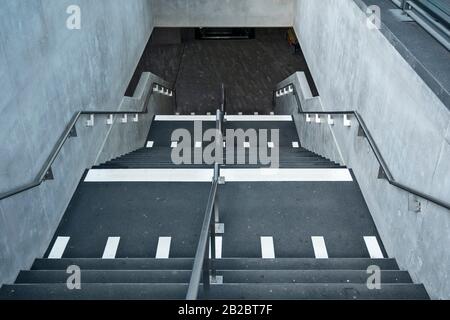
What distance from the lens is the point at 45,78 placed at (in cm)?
375

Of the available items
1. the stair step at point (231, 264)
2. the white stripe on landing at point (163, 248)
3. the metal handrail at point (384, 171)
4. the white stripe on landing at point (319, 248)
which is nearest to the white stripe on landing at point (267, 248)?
the stair step at point (231, 264)

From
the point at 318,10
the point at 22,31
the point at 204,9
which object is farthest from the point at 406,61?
the point at 204,9

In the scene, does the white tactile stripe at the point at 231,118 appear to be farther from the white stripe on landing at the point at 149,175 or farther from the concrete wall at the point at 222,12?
the white stripe on landing at the point at 149,175

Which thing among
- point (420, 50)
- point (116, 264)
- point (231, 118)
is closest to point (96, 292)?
point (116, 264)

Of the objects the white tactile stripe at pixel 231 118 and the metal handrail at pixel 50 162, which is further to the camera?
the white tactile stripe at pixel 231 118

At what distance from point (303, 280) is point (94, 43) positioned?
12.3 feet

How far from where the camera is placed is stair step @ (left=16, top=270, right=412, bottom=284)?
3.23 metres

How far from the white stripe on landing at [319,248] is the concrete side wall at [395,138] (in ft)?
1.76

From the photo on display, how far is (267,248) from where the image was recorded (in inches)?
154

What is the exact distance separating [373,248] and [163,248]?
73.2 inches

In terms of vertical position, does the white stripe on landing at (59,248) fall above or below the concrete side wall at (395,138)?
below

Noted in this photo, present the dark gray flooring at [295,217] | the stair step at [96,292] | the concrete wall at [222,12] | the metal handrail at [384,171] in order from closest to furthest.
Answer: the metal handrail at [384,171], the stair step at [96,292], the dark gray flooring at [295,217], the concrete wall at [222,12]

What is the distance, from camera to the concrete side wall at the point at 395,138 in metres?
2.85

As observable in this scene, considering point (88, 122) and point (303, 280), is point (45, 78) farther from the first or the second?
point (303, 280)
